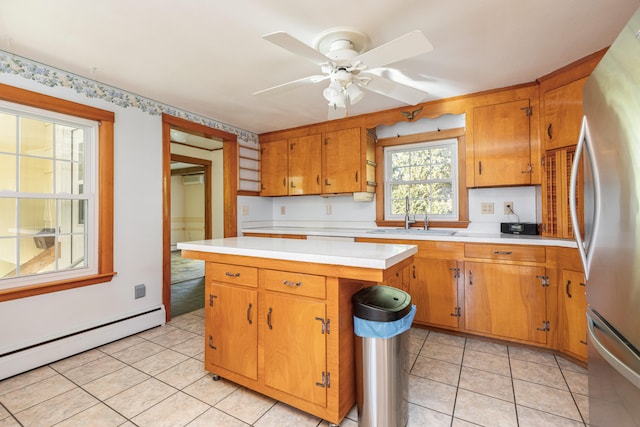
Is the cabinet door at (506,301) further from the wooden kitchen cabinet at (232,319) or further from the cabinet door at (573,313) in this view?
the wooden kitchen cabinet at (232,319)

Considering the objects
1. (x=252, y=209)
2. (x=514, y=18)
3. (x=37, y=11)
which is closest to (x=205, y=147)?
(x=252, y=209)

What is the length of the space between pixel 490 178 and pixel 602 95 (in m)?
1.93

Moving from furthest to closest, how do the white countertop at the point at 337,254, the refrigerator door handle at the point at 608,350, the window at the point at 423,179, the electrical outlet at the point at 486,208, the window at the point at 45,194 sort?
1. the window at the point at 423,179
2. the electrical outlet at the point at 486,208
3. the window at the point at 45,194
4. the white countertop at the point at 337,254
5. the refrigerator door handle at the point at 608,350

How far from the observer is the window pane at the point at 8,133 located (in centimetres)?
219

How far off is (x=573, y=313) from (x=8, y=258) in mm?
4259

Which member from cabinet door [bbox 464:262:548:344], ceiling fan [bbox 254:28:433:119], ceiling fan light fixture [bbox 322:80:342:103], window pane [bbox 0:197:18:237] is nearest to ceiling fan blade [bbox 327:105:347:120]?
ceiling fan [bbox 254:28:433:119]

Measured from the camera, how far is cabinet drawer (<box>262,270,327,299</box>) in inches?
61.6

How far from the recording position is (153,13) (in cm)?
172

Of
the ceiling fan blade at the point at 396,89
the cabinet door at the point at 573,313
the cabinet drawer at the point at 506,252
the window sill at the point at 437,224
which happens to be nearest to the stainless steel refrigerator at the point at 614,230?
the ceiling fan blade at the point at 396,89

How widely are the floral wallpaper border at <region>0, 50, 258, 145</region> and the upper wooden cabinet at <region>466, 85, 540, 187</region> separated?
10.1ft

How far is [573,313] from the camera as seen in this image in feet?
7.20

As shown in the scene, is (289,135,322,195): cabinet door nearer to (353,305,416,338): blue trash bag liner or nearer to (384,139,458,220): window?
(384,139,458,220): window

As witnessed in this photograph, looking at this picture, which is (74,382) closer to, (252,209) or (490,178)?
(252,209)

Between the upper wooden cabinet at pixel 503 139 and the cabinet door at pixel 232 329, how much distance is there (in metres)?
2.41
